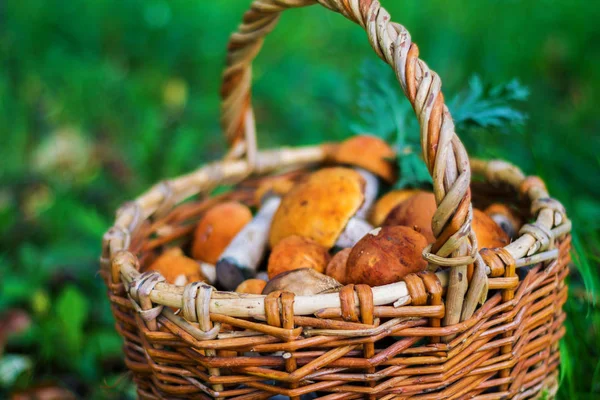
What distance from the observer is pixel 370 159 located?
1.64 meters

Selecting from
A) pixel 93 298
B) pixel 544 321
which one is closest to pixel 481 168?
pixel 544 321

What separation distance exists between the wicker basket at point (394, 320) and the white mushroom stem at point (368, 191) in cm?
43

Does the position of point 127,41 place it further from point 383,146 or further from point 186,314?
point 186,314

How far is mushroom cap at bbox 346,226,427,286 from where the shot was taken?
1082mm

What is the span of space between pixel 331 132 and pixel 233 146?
1.03 meters

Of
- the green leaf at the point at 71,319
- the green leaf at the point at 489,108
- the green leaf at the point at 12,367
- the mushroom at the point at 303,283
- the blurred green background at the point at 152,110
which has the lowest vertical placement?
the green leaf at the point at 12,367

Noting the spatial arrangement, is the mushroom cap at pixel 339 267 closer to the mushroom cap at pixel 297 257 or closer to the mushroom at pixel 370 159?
the mushroom cap at pixel 297 257

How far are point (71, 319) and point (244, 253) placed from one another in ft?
2.92

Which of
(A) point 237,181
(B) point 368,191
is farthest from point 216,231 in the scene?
(B) point 368,191

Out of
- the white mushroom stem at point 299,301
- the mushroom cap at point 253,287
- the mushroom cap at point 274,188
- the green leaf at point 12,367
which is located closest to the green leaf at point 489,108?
the mushroom cap at point 274,188

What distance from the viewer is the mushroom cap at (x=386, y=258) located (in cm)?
108

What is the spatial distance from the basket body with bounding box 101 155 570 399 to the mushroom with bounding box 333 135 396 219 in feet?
1.76

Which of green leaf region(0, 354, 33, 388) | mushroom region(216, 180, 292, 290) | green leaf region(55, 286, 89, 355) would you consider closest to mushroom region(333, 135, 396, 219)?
mushroom region(216, 180, 292, 290)

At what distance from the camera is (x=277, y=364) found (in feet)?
3.33
